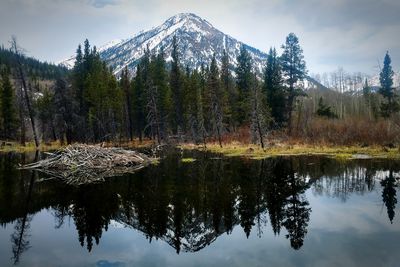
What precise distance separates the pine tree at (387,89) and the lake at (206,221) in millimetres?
61279

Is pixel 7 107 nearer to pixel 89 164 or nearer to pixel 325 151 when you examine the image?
pixel 89 164

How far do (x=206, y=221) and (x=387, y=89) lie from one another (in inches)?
3035

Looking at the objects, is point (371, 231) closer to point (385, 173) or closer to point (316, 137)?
point (385, 173)

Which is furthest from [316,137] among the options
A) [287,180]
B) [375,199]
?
[375,199]

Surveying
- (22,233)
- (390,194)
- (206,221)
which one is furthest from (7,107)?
(390,194)

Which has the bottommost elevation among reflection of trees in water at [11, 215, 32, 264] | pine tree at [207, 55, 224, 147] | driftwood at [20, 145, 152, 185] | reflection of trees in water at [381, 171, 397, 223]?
reflection of trees in water at [11, 215, 32, 264]

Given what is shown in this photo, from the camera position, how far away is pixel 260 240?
1038 cm

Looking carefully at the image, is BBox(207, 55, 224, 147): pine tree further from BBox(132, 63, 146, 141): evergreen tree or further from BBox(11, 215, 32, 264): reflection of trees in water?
BBox(11, 215, 32, 264): reflection of trees in water

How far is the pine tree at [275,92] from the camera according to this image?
189 feet

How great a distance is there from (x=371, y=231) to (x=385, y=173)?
1173 centimetres

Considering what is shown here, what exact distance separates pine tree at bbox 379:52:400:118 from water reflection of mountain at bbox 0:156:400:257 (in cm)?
5643

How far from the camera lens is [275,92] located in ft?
191

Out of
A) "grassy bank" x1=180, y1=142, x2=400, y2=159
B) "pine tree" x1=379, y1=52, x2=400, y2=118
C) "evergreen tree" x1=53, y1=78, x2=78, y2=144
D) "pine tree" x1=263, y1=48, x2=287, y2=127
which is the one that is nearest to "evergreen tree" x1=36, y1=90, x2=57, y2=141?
"evergreen tree" x1=53, y1=78, x2=78, y2=144

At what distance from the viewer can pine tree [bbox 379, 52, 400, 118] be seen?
7481 centimetres
